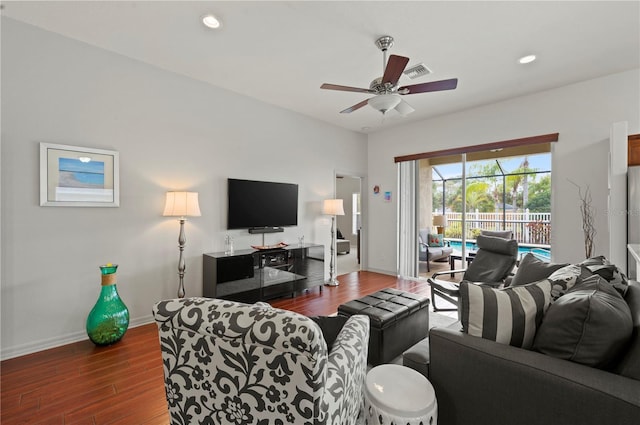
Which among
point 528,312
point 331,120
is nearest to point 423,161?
point 331,120

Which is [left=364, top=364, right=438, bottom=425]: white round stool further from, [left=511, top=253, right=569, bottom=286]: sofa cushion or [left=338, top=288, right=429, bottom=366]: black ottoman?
[left=511, top=253, right=569, bottom=286]: sofa cushion

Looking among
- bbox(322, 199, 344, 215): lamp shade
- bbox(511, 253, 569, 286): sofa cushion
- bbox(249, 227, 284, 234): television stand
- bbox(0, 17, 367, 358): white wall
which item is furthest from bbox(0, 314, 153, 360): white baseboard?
bbox(511, 253, 569, 286): sofa cushion

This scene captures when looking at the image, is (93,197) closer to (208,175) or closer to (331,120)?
(208,175)

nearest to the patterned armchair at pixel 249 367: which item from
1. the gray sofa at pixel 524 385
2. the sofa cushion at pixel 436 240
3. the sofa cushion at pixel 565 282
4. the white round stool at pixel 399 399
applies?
the white round stool at pixel 399 399

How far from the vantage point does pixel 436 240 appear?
5242mm

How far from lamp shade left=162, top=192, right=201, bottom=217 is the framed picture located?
0.47m

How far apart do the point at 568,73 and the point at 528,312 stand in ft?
12.0

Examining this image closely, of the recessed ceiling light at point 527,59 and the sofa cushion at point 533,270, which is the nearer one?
the sofa cushion at point 533,270

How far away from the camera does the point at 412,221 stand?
5.30 meters

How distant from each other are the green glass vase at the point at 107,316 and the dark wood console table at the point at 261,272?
3.14ft

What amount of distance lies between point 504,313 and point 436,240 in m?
4.25

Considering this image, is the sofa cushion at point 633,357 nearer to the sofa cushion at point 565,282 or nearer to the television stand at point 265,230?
the sofa cushion at point 565,282

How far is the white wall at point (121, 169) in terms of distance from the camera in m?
2.43

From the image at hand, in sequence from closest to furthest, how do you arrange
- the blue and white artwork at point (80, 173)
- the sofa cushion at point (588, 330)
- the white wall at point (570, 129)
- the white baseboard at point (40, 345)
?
1. the sofa cushion at point (588, 330)
2. the white baseboard at point (40, 345)
3. the blue and white artwork at point (80, 173)
4. the white wall at point (570, 129)
